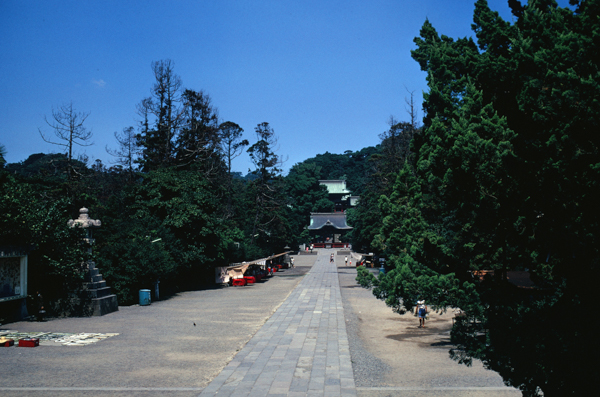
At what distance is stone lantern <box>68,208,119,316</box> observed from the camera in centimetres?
1747

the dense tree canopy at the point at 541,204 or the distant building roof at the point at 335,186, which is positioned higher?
the distant building roof at the point at 335,186

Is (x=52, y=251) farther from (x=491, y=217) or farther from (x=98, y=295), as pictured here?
(x=491, y=217)

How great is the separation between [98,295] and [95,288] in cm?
31

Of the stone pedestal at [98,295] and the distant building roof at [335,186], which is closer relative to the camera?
the stone pedestal at [98,295]

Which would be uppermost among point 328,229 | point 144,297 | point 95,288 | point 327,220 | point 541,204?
point 327,220

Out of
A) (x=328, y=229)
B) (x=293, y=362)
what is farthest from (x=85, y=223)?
(x=328, y=229)

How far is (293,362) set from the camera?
10.2m

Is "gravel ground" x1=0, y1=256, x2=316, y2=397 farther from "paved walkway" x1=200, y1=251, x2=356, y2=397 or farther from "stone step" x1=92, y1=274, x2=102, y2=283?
"stone step" x1=92, y1=274, x2=102, y2=283

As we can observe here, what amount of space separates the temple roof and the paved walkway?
6506 centimetres

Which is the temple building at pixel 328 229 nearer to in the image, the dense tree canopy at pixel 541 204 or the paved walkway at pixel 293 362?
the paved walkway at pixel 293 362

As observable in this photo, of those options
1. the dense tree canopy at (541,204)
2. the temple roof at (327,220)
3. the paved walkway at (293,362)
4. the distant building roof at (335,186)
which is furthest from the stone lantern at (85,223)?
the distant building roof at (335,186)

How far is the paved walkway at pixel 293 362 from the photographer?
8.22m

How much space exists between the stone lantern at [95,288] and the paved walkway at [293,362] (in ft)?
22.3

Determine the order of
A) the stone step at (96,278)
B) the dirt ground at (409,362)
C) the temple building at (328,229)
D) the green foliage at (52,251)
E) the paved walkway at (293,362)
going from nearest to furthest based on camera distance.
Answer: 1. the paved walkway at (293,362)
2. the dirt ground at (409,362)
3. the green foliage at (52,251)
4. the stone step at (96,278)
5. the temple building at (328,229)
